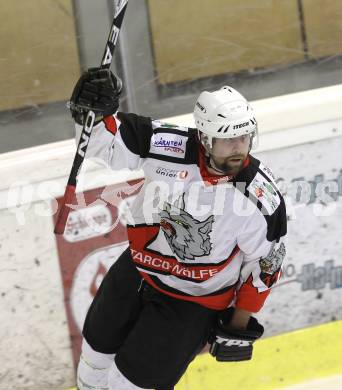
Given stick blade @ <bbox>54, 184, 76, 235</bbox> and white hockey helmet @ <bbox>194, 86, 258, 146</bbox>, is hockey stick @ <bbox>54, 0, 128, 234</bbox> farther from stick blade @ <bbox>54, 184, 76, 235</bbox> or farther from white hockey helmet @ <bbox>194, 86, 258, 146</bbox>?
white hockey helmet @ <bbox>194, 86, 258, 146</bbox>

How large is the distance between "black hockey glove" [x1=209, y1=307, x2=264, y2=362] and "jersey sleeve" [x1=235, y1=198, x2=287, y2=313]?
7cm

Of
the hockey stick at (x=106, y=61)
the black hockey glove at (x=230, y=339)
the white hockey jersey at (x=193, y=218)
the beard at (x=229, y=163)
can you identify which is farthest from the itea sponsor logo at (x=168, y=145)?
the black hockey glove at (x=230, y=339)

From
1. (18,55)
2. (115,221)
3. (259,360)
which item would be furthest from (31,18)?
(259,360)

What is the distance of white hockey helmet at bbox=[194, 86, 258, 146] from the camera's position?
2.21m

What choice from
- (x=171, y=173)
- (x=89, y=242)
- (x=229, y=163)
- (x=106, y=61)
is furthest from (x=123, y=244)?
(x=106, y=61)

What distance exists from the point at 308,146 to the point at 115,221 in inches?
32.1

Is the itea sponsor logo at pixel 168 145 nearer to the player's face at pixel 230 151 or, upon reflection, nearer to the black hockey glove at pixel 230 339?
the player's face at pixel 230 151

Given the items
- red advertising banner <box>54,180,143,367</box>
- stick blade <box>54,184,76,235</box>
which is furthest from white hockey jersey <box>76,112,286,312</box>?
red advertising banner <box>54,180,143,367</box>

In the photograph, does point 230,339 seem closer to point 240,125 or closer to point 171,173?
point 171,173

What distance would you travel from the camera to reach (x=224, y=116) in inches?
87.2

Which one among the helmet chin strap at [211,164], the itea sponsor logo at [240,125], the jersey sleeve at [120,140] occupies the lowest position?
the helmet chin strap at [211,164]

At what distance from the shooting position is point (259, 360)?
3242 millimetres

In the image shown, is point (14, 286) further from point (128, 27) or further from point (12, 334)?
point (128, 27)

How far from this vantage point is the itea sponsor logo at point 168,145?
7.66 feet
